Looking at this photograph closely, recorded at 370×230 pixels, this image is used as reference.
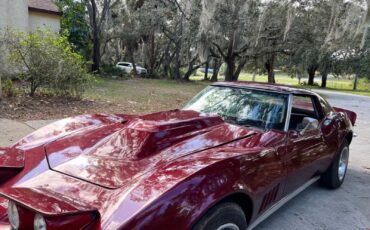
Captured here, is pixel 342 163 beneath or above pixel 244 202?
beneath

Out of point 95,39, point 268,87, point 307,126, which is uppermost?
point 95,39

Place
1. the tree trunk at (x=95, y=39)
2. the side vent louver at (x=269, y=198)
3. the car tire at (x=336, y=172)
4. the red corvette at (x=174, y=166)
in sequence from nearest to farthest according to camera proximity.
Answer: the red corvette at (x=174, y=166) < the side vent louver at (x=269, y=198) < the car tire at (x=336, y=172) < the tree trunk at (x=95, y=39)

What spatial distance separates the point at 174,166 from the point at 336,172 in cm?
292

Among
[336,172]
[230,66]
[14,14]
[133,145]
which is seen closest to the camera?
[133,145]

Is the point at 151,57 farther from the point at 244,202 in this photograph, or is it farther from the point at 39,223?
the point at 39,223

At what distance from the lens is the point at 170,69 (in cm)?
2878

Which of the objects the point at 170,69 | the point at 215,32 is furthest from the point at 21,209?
the point at 170,69

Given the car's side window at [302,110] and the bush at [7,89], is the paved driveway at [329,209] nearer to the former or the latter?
the car's side window at [302,110]

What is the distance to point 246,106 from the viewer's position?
353 cm

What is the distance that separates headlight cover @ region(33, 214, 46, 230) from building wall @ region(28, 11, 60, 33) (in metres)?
14.4

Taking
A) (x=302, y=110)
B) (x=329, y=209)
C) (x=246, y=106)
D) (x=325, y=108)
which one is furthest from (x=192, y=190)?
(x=302, y=110)

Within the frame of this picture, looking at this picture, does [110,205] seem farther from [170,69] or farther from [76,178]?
[170,69]

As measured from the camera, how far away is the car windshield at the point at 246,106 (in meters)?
3.31

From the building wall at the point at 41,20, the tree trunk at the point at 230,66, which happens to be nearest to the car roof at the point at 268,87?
the building wall at the point at 41,20
